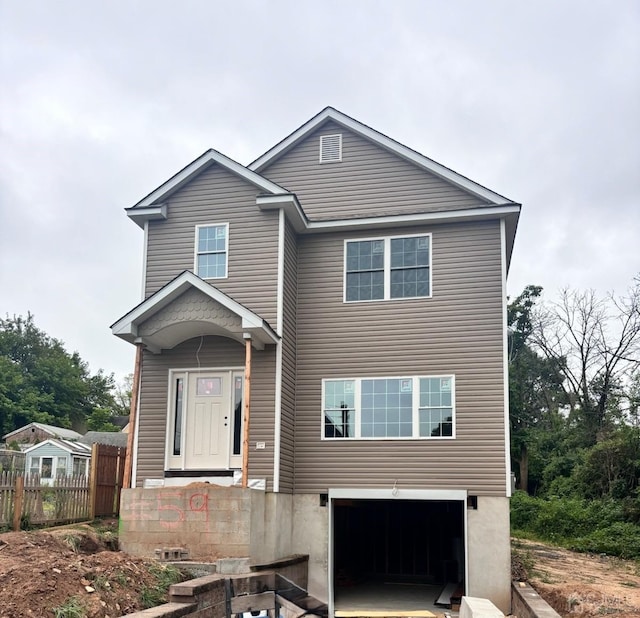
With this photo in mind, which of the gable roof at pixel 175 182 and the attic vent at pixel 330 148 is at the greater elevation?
the attic vent at pixel 330 148

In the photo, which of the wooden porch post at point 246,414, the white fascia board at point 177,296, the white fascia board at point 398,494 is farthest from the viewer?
the white fascia board at point 398,494

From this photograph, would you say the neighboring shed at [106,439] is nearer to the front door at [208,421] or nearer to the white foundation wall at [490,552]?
the front door at [208,421]

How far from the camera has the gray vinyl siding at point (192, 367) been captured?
13.1 metres

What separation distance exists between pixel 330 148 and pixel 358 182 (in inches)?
41.8

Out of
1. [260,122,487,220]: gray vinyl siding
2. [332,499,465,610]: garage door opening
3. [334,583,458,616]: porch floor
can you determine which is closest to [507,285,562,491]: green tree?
[332,499,465,610]: garage door opening

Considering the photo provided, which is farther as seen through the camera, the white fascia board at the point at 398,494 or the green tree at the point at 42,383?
the green tree at the point at 42,383

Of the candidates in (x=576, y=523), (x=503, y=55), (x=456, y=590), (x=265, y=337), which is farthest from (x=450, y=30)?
(x=576, y=523)

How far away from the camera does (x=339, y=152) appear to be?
15.4m

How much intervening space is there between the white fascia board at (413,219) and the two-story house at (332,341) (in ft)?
0.10

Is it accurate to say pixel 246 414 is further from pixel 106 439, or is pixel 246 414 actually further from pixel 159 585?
pixel 106 439

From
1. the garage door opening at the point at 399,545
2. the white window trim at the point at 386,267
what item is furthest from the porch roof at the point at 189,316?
the garage door opening at the point at 399,545

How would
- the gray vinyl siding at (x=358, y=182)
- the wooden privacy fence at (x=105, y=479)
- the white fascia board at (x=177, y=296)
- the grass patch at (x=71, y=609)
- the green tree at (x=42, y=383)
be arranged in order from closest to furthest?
the grass patch at (x=71, y=609), the white fascia board at (x=177, y=296), the gray vinyl siding at (x=358, y=182), the wooden privacy fence at (x=105, y=479), the green tree at (x=42, y=383)

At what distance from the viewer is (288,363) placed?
1391 cm

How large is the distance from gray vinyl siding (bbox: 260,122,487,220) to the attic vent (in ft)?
0.29
